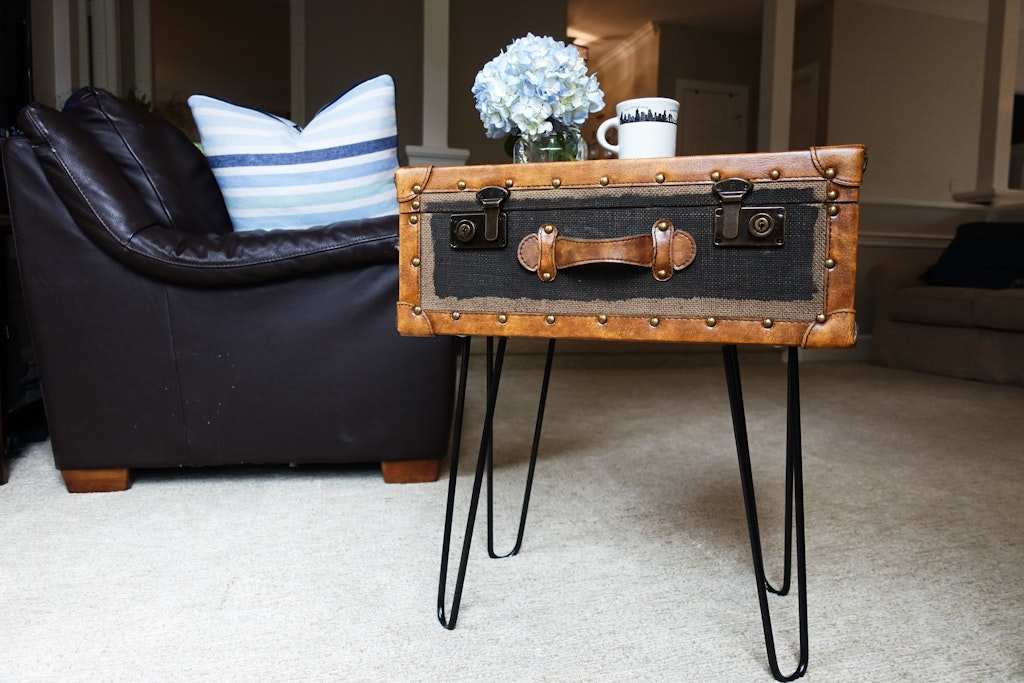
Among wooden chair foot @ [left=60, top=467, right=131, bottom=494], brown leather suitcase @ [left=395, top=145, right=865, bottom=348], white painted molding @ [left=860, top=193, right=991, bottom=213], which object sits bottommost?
wooden chair foot @ [left=60, top=467, right=131, bottom=494]

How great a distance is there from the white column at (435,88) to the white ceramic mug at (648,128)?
9.53 ft

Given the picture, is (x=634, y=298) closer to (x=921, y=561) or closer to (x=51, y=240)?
(x=921, y=561)

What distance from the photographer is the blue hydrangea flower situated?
85 centimetres

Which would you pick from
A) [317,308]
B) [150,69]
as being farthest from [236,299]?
[150,69]

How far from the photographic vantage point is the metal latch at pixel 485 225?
80 cm

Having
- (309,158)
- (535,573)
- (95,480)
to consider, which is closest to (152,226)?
(309,158)

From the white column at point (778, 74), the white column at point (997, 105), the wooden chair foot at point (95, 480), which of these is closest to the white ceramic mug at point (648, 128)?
the wooden chair foot at point (95, 480)

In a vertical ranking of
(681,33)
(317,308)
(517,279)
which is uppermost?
(681,33)

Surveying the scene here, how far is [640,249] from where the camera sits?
744 mm

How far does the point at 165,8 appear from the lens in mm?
7105

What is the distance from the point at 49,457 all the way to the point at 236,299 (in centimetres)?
77

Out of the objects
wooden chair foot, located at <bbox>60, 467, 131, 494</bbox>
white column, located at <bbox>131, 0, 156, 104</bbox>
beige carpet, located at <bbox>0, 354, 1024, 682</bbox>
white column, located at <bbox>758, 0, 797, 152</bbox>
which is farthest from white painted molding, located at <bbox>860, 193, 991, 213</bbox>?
white column, located at <bbox>131, 0, 156, 104</bbox>

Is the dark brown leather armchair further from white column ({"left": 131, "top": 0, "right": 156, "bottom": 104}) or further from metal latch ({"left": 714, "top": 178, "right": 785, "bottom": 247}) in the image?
white column ({"left": 131, "top": 0, "right": 156, "bottom": 104})

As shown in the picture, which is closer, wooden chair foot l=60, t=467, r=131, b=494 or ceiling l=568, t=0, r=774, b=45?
wooden chair foot l=60, t=467, r=131, b=494
